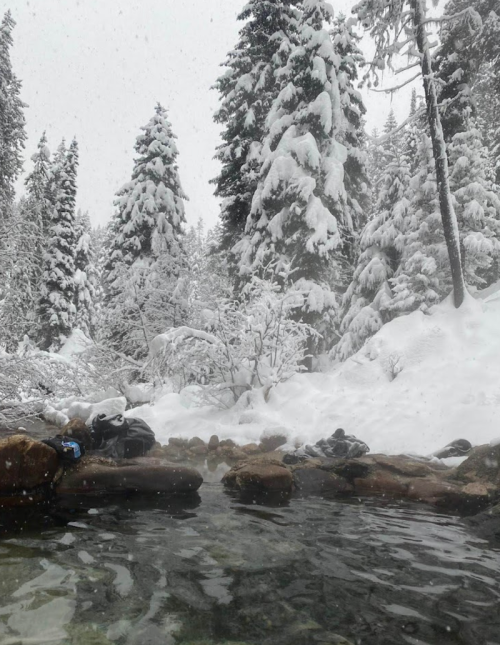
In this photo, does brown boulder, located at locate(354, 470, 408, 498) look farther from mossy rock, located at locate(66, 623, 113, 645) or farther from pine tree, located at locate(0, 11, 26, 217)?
pine tree, located at locate(0, 11, 26, 217)

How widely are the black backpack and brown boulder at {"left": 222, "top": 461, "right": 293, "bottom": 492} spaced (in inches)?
82.5

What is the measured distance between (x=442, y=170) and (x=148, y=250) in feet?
43.8

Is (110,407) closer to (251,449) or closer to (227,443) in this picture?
(227,443)

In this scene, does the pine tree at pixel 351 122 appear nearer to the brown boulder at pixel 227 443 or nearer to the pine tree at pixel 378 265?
the pine tree at pixel 378 265

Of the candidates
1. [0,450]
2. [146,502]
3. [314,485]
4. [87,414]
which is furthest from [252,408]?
[0,450]

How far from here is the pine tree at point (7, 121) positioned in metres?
18.0

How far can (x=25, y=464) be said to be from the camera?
5777 mm

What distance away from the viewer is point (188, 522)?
5281 mm

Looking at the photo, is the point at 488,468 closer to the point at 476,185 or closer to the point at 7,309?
the point at 7,309

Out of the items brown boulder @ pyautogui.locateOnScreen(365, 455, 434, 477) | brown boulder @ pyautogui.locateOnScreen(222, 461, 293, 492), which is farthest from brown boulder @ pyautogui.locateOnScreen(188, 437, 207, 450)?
brown boulder @ pyautogui.locateOnScreen(365, 455, 434, 477)

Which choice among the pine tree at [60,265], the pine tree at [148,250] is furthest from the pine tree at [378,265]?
the pine tree at [60,265]

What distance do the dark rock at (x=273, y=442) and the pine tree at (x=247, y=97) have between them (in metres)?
Answer: 8.88

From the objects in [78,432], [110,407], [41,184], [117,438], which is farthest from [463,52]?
[41,184]

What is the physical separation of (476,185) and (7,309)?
1407 cm
